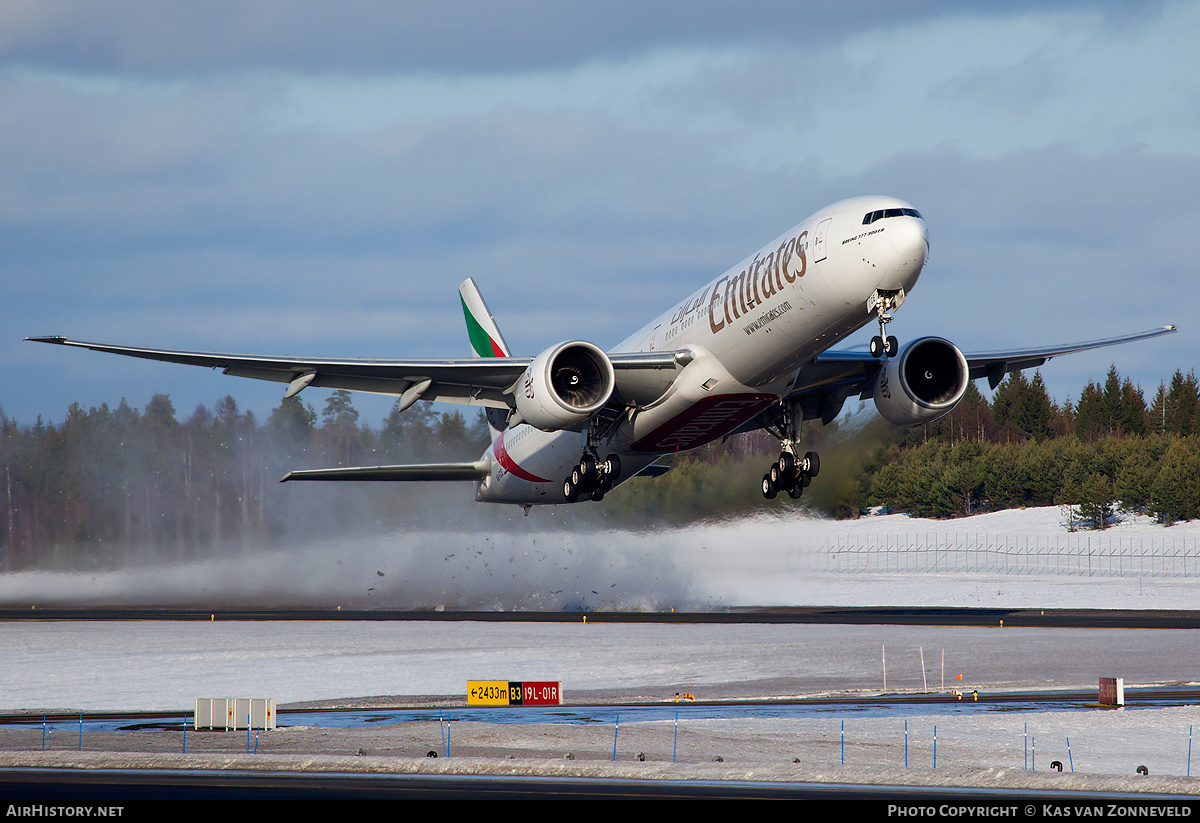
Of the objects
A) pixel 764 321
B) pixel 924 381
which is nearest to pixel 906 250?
pixel 764 321

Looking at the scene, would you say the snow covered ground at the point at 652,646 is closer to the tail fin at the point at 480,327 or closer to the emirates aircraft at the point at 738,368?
the emirates aircraft at the point at 738,368

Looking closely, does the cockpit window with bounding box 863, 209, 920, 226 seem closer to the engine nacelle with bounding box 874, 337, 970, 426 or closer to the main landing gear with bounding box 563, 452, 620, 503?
the engine nacelle with bounding box 874, 337, 970, 426

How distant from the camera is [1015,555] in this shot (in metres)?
95.1

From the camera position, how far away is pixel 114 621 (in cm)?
5469

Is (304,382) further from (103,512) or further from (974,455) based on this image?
(974,455)

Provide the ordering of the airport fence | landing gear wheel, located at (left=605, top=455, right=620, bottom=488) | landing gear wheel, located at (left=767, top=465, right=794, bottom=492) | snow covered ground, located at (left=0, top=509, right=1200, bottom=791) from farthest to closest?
the airport fence → landing gear wheel, located at (left=767, top=465, right=794, bottom=492) → landing gear wheel, located at (left=605, top=455, right=620, bottom=488) → snow covered ground, located at (left=0, top=509, right=1200, bottom=791)

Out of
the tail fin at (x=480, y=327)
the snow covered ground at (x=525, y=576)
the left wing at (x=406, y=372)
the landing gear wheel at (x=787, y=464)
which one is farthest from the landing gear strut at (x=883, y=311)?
the snow covered ground at (x=525, y=576)

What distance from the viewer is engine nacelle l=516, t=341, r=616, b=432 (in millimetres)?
31188

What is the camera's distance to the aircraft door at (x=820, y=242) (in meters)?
28.0

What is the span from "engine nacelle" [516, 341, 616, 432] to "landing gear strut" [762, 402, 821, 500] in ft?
25.2

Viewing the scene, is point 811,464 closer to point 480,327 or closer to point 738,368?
point 738,368

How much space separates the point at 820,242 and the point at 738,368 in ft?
15.7

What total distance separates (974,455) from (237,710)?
300 ft

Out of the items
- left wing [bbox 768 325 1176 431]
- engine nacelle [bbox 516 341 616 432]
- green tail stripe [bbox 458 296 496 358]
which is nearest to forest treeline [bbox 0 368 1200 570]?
green tail stripe [bbox 458 296 496 358]
